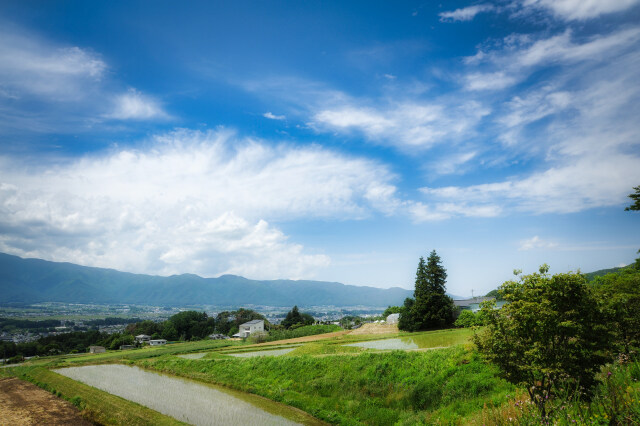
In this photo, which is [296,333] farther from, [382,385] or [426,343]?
[382,385]

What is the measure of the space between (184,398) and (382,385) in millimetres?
12521

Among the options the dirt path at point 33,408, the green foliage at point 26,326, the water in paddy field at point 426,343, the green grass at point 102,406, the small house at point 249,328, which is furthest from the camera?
the green foliage at point 26,326

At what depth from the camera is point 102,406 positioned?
18859 mm

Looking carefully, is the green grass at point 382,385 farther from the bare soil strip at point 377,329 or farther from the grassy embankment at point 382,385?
the bare soil strip at point 377,329

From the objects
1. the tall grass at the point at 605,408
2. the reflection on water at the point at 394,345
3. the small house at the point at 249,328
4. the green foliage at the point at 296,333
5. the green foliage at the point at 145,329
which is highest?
the tall grass at the point at 605,408

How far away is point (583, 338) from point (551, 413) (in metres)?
2.45

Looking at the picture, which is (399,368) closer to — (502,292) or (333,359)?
(333,359)

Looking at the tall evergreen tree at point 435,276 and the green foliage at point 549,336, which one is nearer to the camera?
the green foliage at point 549,336

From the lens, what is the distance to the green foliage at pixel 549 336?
341 inches

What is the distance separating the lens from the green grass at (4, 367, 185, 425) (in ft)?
53.3

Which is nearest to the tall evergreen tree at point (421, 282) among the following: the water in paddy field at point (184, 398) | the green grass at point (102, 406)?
the water in paddy field at point (184, 398)

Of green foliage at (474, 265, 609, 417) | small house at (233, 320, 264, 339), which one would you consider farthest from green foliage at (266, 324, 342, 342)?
green foliage at (474, 265, 609, 417)

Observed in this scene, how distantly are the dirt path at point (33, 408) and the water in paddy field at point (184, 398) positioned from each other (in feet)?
11.3

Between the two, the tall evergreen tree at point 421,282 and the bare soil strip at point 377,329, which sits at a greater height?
the tall evergreen tree at point 421,282
